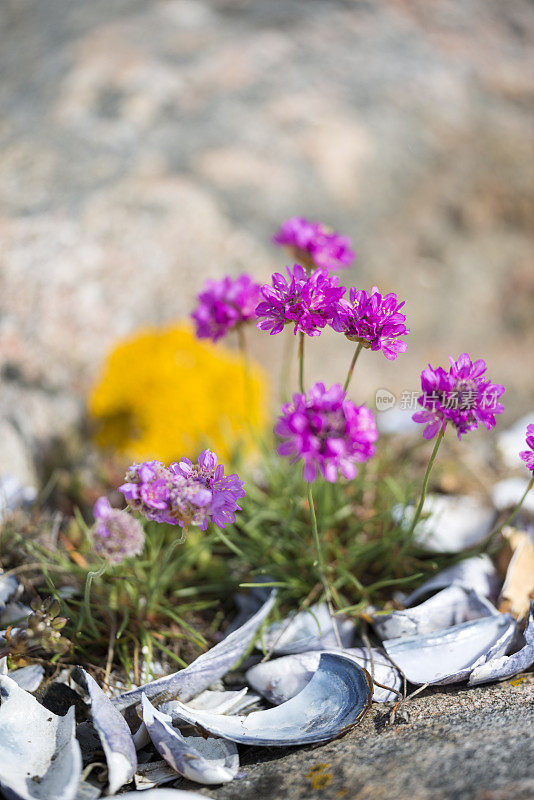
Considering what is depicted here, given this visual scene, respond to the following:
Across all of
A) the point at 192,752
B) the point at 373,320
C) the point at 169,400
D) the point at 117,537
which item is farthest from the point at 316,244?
the point at 192,752

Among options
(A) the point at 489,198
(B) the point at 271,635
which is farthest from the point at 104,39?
(B) the point at 271,635

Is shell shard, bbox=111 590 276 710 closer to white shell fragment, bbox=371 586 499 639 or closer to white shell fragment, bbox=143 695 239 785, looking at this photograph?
white shell fragment, bbox=143 695 239 785

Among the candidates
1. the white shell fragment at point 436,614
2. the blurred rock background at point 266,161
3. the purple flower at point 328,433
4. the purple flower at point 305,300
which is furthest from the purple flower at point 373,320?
the blurred rock background at point 266,161

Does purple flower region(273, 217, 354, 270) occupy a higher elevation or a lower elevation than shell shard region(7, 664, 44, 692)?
higher

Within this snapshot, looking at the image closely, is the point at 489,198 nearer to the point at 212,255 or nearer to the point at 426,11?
the point at 426,11

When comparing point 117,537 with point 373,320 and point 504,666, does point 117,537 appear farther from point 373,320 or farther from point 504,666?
point 504,666

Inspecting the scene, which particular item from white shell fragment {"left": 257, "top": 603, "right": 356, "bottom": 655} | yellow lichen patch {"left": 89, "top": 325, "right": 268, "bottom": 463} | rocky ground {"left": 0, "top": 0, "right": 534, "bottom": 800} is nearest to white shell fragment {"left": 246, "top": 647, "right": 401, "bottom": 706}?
white shell fragment {"left": 257, "top": 603, "right": 356, "bottom": 655}
